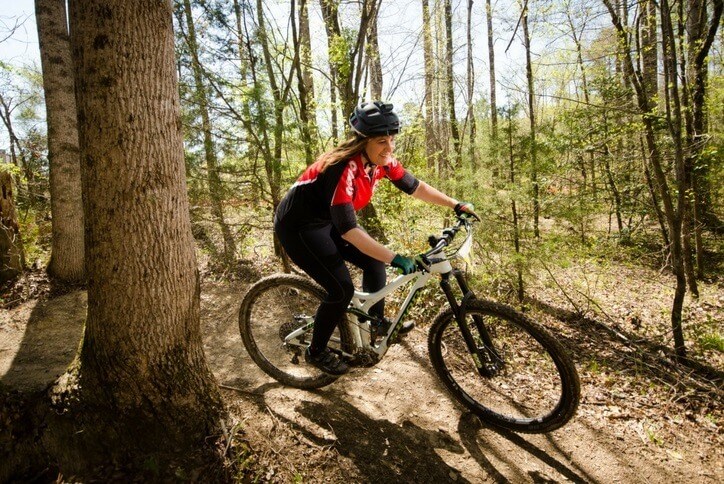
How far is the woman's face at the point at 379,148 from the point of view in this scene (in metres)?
2.71

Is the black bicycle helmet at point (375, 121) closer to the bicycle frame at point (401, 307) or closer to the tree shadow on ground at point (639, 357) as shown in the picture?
the bicycle frame at point (401, 307)

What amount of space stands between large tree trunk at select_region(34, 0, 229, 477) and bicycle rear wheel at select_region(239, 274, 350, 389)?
3.39 feet

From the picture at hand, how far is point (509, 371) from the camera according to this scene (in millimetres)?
3492

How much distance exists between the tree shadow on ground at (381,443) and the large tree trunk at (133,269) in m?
0.85

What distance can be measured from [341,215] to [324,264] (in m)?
0.59

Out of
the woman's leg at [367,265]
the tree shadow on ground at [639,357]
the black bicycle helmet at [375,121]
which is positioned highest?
the black bicycle helmet at [375,121]

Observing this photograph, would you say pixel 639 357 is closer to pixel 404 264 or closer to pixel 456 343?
pixel 456 343

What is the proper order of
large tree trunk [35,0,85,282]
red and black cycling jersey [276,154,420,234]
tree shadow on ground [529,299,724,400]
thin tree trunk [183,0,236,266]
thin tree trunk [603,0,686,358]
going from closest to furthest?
red and black cycling jersey [276,154,420,234] → tree shadow on ground [529,299,724,400] → thin tree trunk [603,0,686,358] → large tree trunk [35,0,85,282] → thin tree trunk [183,0,236,266]

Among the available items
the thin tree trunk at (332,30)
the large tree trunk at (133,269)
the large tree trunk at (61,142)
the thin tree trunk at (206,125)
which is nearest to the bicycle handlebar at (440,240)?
the large tree trunk at (133,269)

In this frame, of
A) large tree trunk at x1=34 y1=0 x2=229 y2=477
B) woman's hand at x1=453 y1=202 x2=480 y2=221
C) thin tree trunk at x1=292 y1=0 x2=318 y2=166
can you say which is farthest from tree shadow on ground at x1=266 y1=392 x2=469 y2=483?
thin tree trunk at x1=292 y1=0 x2=318 y2=166

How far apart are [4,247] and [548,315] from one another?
381 inches

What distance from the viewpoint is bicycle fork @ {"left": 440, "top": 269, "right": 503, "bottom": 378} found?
293cm

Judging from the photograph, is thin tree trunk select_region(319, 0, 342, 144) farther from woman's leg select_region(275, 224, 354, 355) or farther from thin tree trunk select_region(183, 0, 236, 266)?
woman's leg select_region(275, 224, 354, 355)

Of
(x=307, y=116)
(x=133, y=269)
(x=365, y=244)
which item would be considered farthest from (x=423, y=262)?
(x=307, y=116)
